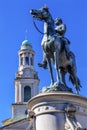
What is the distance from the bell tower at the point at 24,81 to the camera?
7244 cm

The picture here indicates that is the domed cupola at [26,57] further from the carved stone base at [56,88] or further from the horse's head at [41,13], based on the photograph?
the carved stone base at [56,88]

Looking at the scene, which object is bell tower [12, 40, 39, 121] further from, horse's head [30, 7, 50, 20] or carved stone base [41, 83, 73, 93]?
carved stone base [41, 83, 73, 93]

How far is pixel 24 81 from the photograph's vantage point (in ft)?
244

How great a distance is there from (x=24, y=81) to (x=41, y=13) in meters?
58.5

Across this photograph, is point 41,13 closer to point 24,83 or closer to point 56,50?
point 56,50

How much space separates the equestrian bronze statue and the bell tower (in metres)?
56.0

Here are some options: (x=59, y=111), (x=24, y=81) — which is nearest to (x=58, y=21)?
(x=59, y=111)

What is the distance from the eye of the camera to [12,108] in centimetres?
7275

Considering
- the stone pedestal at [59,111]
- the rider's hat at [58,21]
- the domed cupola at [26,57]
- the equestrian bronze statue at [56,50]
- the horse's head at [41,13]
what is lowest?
the stone pedestal at [59,111]

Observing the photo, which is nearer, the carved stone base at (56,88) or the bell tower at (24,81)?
the carved stone base at (56,88)

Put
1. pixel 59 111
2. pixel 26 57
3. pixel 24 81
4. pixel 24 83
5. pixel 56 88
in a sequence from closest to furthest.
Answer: pixel 59 111 < pixel 56 88 < pixel 24 83 < pixel 24 81 < pixel 26 57

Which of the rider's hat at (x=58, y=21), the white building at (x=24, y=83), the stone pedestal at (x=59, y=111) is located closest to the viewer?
the stone pedestal at (x=59, y=111)

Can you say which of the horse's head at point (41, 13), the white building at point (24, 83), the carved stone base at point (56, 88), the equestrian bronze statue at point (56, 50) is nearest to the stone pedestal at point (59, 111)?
the carved stone base at point (56, 88)

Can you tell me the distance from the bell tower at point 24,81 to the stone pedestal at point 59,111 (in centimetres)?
5705
